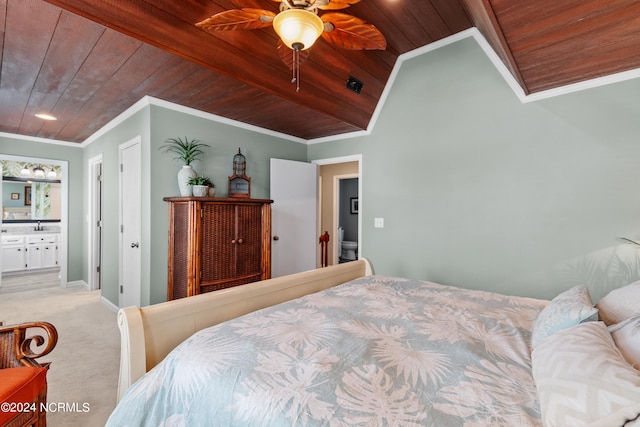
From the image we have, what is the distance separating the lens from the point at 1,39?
1.81m

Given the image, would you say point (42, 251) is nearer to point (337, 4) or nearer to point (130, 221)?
point (130, 221)

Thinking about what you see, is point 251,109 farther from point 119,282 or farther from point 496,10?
point 119,282

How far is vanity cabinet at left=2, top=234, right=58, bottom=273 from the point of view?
212 inches

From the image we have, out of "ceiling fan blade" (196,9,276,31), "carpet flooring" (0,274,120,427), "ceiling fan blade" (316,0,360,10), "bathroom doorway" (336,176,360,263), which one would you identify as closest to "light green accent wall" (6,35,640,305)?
"carpet flooring" (0,274,120,427)

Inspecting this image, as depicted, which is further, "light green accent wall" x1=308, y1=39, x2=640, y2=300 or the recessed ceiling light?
the recessed ceiling light

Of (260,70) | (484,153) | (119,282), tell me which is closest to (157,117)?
(260,70)

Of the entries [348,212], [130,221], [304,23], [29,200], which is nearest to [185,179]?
[130,221]

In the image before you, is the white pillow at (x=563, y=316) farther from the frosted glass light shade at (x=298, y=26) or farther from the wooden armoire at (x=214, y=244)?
the wooden armoire at (x=214, y=244)

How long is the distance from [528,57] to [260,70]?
199 centimetres

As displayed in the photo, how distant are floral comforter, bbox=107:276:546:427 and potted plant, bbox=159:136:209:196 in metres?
1.96

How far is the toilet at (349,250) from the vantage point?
22.1 feet

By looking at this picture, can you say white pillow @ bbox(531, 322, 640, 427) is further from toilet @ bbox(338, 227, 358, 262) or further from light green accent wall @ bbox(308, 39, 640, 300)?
toilet @ bbox(338, 227, 358, 262)

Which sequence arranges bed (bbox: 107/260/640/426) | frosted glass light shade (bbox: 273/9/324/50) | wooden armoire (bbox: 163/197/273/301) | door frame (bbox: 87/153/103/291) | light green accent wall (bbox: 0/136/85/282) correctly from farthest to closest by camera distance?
light green accent wall (bbox: 0/136/85/282) → door frame (bbox: 87/153/103/291) → wooden armoire (bbox: 163/197/273/301) → frosted glass light shade (bbox: 273/9/324/50) → bed (bbox: 107/260/640/426)

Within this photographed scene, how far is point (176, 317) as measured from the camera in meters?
1.29
